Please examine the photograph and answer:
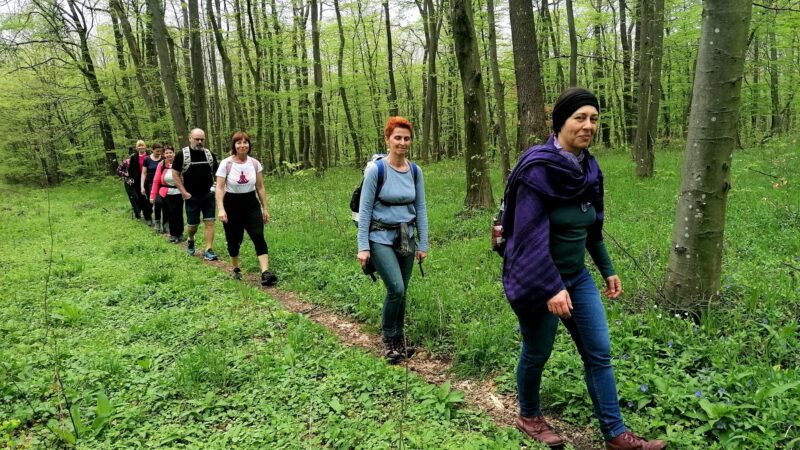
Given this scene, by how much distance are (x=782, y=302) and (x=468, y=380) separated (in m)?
2.84

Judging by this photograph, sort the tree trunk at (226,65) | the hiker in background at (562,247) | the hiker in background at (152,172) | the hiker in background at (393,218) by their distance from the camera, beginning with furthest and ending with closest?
1. the tree trunk at (226,65)
2. the hiker in background at (152,172)
3. the hiker in background at (393,218)
4. the hiker in background at (562,247)

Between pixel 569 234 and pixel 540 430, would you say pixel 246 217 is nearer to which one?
pixel 540 430

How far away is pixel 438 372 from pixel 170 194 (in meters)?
7.65

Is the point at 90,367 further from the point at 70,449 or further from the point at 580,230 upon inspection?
the point at 580,230

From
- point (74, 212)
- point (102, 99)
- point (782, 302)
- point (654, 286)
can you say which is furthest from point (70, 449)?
point (102, 99)

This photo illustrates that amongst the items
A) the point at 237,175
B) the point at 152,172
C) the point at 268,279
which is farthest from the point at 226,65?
the point at 268,279

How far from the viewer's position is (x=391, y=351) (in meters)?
4.41

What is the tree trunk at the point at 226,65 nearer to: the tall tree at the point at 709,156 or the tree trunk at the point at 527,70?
the tree trunk at the point at 527,70

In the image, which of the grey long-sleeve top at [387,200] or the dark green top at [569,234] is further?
the grey long-sleeve top at [387,200]

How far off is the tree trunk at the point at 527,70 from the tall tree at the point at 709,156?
14.8ft

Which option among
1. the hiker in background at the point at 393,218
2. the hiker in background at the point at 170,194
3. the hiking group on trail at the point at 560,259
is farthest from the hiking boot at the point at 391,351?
the hiker in background at the point at 170,194

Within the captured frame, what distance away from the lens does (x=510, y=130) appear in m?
38.4

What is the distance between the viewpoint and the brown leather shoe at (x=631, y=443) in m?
2.74

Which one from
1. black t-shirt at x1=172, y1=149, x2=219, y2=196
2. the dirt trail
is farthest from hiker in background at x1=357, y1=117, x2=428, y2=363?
black t-shirt at x1=172, y1=149, x2=219, y2=196
